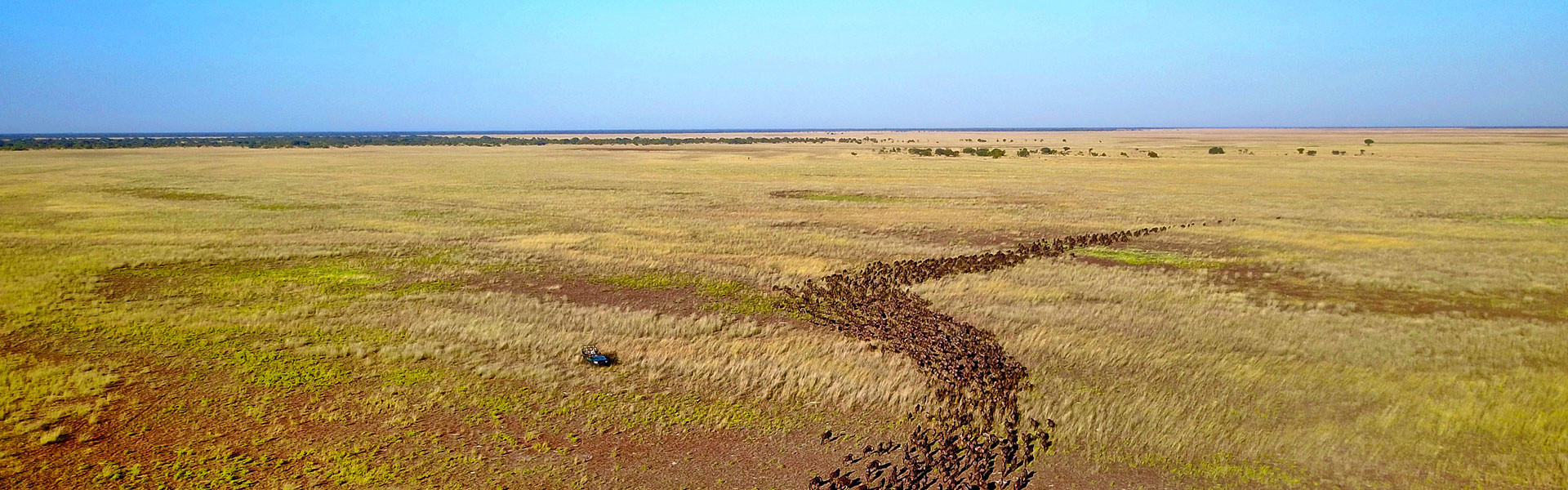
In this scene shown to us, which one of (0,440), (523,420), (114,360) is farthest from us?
(114,360)

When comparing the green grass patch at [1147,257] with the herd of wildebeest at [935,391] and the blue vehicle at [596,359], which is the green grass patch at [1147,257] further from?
the blue vehicle at [596,359]

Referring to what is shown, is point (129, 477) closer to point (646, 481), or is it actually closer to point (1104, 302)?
point (646, 481)

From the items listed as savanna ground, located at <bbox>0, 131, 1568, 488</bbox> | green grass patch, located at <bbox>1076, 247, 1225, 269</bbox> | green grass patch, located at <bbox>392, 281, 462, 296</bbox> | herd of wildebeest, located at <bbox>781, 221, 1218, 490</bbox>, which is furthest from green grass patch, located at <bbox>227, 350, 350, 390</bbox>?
green grass patch, located at <bbox>1076, 247, 1225, 269</bbox>

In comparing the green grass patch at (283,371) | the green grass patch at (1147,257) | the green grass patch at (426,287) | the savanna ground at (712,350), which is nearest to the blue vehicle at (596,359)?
the savanna ground at (712,350)

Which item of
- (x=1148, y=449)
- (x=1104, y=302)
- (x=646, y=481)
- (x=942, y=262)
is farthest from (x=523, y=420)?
(x=942, y=262)

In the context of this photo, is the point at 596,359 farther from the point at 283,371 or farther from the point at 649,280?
the point at 649,280

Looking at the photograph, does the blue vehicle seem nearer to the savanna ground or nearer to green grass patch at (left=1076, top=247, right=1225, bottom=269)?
the savanna ground
